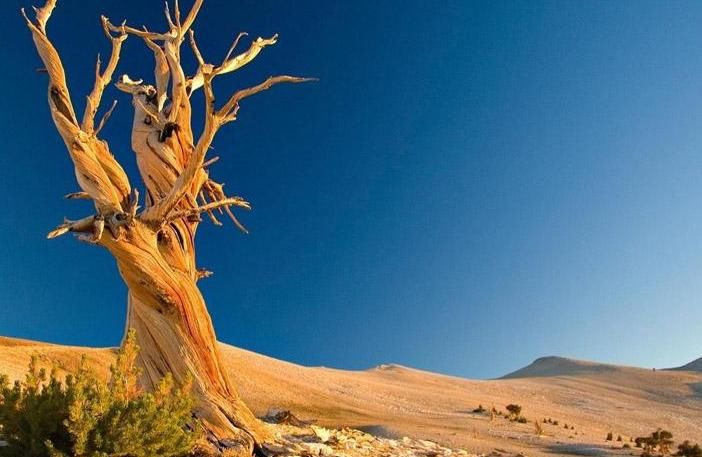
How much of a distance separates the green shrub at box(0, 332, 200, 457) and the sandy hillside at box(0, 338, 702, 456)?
142 centimetres

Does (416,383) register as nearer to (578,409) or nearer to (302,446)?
(578,409)

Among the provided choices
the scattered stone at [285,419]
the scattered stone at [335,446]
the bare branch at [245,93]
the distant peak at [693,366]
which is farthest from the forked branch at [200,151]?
the distant peak at [693,366]

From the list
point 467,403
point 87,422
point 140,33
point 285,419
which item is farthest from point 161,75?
point 467,403

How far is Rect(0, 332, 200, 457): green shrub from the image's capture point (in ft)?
16.5

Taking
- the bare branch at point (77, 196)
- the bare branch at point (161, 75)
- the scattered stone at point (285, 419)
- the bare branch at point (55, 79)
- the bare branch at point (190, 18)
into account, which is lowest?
the scattered stone at point (285, 419)

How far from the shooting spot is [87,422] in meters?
4.98

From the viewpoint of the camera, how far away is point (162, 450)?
18.2 feet

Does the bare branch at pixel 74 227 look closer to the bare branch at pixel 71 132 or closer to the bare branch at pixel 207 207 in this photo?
the bare branch at pixel 71 132

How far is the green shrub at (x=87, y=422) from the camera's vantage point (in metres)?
5.04

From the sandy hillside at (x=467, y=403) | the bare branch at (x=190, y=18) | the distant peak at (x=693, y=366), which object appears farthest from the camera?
the distant peak at (x=693, y=366)

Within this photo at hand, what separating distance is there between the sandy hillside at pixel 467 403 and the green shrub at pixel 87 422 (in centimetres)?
142

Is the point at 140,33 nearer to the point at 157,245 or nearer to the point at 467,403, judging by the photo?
Result: the point at 157,245

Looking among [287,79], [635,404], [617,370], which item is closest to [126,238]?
[287,79]

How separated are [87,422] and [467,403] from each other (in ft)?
89.4
